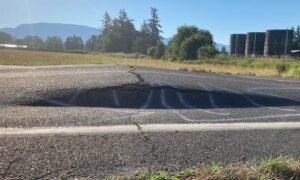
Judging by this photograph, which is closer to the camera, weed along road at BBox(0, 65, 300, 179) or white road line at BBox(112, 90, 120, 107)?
weed along road at BBox(0, 65, 300, 179)

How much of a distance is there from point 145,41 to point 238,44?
66160 mm

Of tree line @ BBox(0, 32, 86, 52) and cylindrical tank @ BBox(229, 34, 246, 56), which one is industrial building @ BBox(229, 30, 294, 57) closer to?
cylindrical tank @ BBox(229, 34, 246, 56)

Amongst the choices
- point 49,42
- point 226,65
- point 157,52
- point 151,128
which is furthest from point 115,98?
point 49,42

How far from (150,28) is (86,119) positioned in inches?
5127

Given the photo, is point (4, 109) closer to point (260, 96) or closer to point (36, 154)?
point (36, 154)

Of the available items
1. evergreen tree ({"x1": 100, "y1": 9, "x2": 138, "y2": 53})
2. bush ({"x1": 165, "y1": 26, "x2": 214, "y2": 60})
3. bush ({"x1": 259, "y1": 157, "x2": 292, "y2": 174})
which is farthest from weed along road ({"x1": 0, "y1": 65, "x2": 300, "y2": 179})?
evergreen tree ({"x1": 100, "y1": 9, "x2": 138, "y2": 53})

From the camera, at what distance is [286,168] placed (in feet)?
14.5

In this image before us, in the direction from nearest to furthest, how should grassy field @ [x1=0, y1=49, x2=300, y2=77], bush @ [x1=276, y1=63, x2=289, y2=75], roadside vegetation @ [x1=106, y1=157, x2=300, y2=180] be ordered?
roadside vegetation @ [x1=106, y1=157, x2=300, y2=180]
grassy field @ [x1=0, y1=49, x2=300, y2=77]
bush @ [x1=276, y1=63, x2=289, y2=75]

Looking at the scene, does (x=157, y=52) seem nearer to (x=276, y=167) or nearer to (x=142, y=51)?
(x=142, y=51)

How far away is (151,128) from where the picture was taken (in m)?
6.47

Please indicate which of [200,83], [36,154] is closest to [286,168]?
[36,154]

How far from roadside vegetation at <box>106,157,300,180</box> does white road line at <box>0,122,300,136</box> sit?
1904 mm

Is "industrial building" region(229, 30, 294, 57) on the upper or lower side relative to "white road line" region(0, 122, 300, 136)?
upper

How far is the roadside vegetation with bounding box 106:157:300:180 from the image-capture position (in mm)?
4133
